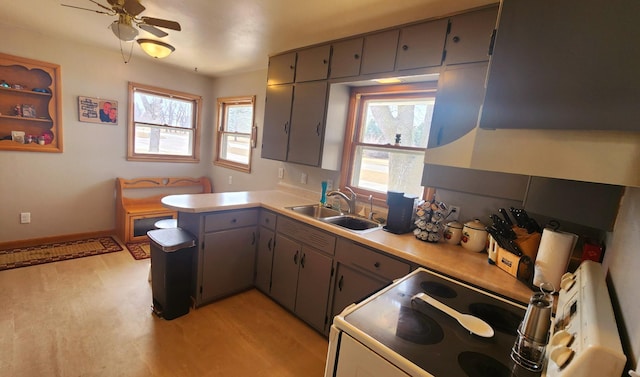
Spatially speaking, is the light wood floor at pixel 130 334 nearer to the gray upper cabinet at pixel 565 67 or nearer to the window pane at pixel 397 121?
the window pane at pixel 397 121

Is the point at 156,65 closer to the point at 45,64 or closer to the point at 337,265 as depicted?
the point at 45,64

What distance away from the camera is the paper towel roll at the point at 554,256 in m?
1.24

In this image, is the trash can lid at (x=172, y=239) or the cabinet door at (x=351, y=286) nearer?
the cabinet door at (x=351, y=286)

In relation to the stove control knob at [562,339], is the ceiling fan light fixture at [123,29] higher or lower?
higher

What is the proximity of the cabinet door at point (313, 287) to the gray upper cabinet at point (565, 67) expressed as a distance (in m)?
1.64

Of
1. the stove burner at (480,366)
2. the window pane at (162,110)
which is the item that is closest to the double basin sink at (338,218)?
the stove burner at (480,366)

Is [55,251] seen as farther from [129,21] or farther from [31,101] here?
[129,21]

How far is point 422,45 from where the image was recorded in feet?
6.16

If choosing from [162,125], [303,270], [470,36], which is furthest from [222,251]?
[162,125]

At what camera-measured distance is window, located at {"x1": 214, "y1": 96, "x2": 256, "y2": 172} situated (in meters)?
3.88

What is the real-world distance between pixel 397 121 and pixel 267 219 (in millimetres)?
1462

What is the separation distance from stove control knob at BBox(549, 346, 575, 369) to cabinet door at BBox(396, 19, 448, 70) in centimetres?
169

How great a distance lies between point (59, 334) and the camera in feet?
6.41

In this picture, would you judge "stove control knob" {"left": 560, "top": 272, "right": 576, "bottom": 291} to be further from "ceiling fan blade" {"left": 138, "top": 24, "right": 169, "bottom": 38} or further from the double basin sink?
"ceiling fan blade" {"left": 138, "top": 24, "right": 169, "bottom": 38}
